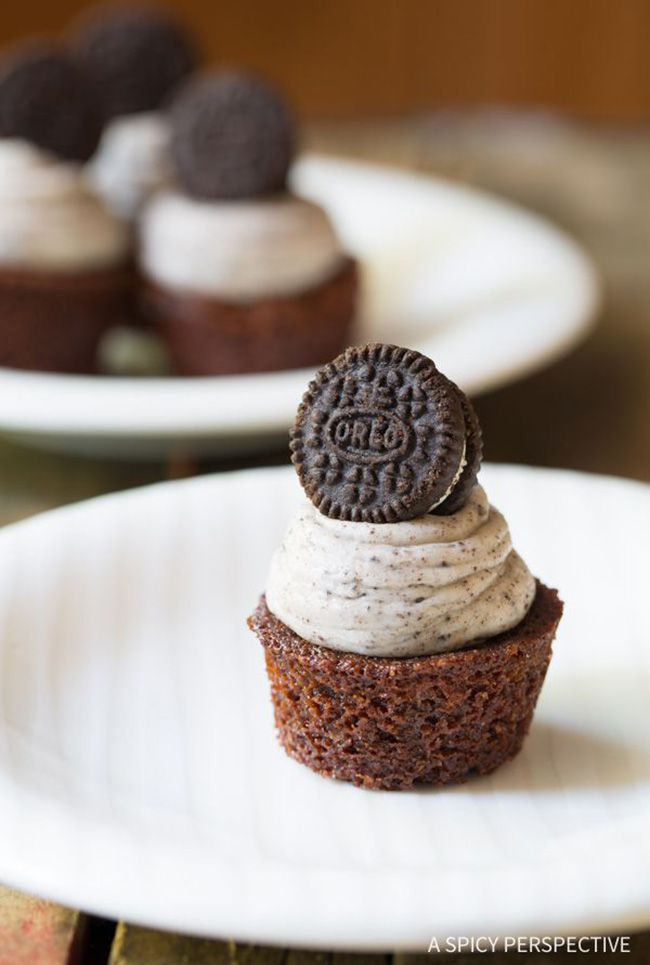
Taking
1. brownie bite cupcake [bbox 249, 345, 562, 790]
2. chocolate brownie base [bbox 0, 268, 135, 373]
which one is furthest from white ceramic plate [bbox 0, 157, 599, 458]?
brownie bite cupcake [bbox 249, 345, 562, 790]

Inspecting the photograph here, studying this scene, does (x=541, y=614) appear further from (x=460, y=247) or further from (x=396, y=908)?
(x=460, y=247)

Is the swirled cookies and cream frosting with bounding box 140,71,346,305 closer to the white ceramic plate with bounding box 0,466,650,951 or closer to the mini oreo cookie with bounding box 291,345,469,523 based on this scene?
the white ceramic plate with bounding box 0,466,650,951

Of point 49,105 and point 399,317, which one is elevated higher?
point 49,105

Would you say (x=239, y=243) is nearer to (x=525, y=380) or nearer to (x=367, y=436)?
(x=525, y=380)

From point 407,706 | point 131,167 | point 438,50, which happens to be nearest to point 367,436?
point 407,706

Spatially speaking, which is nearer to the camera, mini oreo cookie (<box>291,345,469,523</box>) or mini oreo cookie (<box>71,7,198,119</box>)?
mini oreo cookie (<box>291,345,469,523</box>)

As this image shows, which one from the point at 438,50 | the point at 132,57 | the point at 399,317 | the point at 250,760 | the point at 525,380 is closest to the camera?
the point at 250,760

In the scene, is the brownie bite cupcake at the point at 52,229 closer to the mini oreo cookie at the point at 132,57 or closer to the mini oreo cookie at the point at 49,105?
the mini oreo cookie at the point at 49,105
